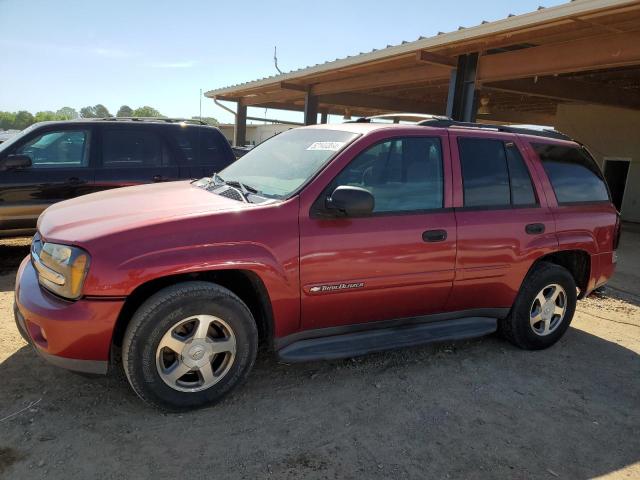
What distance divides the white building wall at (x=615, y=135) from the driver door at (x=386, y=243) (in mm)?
12853

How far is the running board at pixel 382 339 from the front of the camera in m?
3.15

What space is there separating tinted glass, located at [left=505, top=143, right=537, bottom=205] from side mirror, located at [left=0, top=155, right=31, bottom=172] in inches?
204

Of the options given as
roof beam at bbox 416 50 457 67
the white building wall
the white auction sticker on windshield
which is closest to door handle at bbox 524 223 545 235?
the white auction sticker on windshield

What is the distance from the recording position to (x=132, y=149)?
20.2 ft

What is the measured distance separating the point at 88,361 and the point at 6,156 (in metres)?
4.05

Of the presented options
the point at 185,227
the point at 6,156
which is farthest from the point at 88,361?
the point at 6,156

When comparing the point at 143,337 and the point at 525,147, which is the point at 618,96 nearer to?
the point at 525,147

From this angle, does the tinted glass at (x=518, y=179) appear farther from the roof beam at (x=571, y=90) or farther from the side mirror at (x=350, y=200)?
the roof beam at (x=571, y=90)

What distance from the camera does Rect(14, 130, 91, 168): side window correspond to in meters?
5.80

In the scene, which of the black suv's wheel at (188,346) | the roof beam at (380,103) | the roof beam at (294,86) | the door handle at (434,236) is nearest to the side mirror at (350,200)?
the door handle at (434,236)

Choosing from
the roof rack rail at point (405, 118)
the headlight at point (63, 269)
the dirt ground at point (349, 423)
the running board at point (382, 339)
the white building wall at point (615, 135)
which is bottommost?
the dirt ground at point (349, 423)

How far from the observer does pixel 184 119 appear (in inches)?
263

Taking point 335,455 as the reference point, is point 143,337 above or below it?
above

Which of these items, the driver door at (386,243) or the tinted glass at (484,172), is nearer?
the driver door at (386,243)
